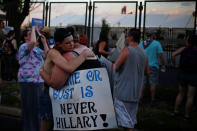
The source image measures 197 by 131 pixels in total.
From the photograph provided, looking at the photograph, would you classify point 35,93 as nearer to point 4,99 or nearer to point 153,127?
point 153,127

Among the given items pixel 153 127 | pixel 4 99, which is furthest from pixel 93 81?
pixel 4 99

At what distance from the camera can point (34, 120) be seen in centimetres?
564

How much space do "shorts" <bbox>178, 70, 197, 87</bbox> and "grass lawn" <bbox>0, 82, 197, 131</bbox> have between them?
734mm

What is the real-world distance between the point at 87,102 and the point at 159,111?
4.84 meters

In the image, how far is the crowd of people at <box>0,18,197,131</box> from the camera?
3502mm

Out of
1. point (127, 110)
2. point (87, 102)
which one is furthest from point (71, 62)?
point (127, 110)

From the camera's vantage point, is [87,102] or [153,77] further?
[153,77]

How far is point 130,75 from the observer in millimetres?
5148

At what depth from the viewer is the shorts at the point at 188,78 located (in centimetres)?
723

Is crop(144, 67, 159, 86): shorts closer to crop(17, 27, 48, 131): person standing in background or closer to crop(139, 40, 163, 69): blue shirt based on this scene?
crop(139, 40, 163, 69): blue shirt

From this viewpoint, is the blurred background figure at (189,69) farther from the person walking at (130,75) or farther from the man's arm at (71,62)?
the man's arm at (71,62)

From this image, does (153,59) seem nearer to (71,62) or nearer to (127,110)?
(127,110)

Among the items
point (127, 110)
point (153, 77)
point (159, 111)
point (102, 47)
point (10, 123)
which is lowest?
point (10, 123)

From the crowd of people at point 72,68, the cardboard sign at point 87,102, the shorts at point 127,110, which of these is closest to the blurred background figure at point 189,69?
the crowd of people at point 72,68
